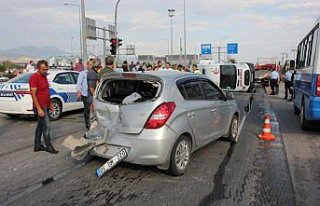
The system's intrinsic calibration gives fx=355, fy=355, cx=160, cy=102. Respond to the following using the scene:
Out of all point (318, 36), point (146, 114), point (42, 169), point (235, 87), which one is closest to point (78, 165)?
point (42, 169)

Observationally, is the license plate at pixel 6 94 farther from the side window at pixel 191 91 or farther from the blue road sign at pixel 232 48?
the blue road sign at pixel 232 48

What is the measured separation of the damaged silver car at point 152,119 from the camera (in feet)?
17.0

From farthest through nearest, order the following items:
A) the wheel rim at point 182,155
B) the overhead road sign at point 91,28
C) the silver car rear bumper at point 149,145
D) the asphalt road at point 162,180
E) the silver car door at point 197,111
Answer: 1. the overhead road sign at point 91,28
2. the silver car door at point 197,111
3. the wheel rim at point 182,155
4. the silver car rear bumper at point 149,145
5. the asphalt road at point 162,180

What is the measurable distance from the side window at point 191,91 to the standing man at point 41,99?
2.75 meters

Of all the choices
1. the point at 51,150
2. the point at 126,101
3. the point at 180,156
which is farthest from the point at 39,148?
the point at 180,156

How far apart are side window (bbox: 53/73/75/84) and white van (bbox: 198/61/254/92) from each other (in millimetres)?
12554

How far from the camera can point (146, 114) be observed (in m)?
5.18

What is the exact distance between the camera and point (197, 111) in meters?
5.94

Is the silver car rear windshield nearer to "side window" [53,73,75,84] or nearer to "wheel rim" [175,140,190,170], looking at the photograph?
"wheel rim" [175,140,190,170]


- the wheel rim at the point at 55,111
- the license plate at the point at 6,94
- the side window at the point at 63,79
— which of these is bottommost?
the wheel rim at the point at 55,111

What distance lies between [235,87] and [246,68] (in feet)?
4.69

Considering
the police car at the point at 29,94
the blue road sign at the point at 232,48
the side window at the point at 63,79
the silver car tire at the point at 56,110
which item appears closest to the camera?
the police car at the point at 29,94

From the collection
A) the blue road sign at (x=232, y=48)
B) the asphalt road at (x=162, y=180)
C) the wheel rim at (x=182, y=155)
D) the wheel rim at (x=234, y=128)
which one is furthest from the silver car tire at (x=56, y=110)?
the blue road sign at (x=232, y=48)

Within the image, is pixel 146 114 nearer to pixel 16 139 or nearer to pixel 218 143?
pixel 218 143
